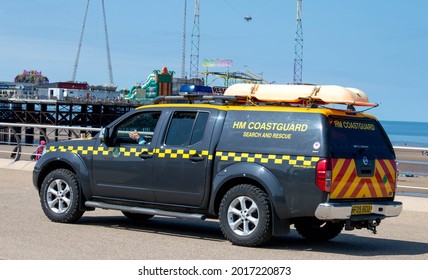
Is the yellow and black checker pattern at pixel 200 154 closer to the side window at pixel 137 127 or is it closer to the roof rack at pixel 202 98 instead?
the side window at pixel 137 127

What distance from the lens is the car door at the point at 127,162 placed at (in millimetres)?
11445

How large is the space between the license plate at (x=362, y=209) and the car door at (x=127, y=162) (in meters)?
2.69

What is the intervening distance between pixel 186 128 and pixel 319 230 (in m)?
2.16

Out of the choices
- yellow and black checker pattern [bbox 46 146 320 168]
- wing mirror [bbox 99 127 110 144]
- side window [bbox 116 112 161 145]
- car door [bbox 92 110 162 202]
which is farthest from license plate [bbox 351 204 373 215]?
wing mirror [bbox 99 127 110 144]

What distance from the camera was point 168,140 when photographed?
11367 millimetres

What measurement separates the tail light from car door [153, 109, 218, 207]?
155cm

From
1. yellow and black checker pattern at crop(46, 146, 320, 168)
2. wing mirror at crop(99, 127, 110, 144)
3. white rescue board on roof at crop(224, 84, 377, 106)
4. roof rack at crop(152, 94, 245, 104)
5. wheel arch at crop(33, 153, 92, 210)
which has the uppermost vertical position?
white rescue board on roof at crop(224, 84, 377, 106)

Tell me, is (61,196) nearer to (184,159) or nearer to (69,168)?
(69,168)

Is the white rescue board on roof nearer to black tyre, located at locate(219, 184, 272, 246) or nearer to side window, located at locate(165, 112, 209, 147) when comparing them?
side window, located at locate(165, 112, 209, 147)

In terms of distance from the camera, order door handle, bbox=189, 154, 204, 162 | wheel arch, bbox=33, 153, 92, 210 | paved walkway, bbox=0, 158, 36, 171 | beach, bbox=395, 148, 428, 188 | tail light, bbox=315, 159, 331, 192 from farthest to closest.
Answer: paved walkway, bbox=0, 158, 36, 171
beach, bbox=395, 148, 428, 188
wheel arch, bbox=33, 153, 92, 210
door handle, bbox=189, 154, 204, 162
tail light, bbox=315, 159, 331, 192

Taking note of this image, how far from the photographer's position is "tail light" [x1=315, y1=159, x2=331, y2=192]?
9859mm

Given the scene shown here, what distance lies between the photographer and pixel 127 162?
11.6m

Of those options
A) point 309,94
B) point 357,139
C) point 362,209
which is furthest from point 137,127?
point 362,209

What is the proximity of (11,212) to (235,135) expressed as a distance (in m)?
4.29
